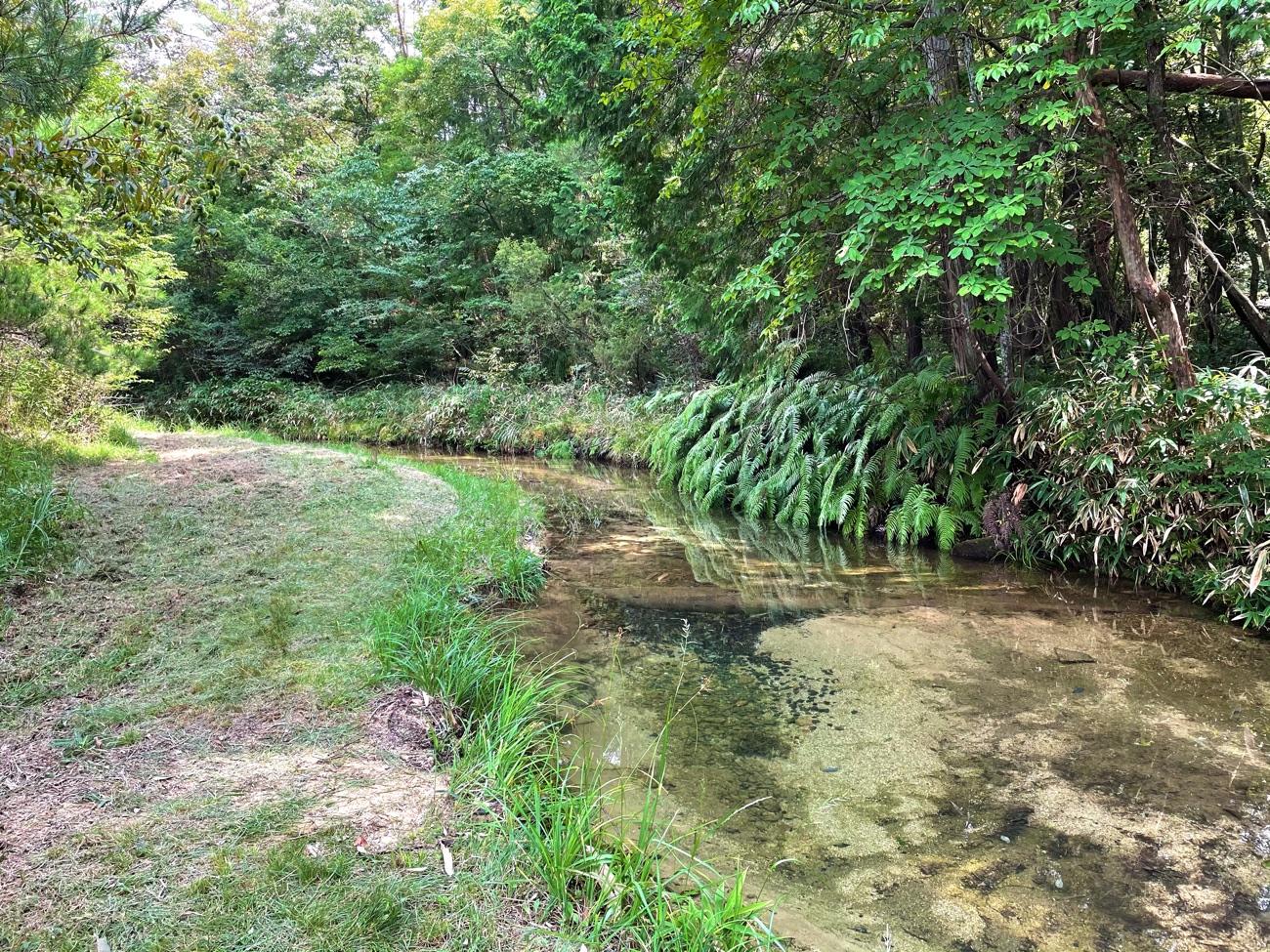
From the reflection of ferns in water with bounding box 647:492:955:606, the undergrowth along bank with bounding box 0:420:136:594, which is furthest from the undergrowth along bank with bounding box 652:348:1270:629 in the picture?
the undergrowth along bank with bounding box 0:420:136:594

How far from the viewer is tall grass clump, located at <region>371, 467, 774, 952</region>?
1926 mm

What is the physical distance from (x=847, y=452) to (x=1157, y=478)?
3110 millimetres

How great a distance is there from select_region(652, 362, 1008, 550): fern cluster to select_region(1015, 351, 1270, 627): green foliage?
0.68 meters

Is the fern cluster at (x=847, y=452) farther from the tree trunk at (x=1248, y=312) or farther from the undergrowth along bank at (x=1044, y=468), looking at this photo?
the tree trunk at (x=1248, y=312)

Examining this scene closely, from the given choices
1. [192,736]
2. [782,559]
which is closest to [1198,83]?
[782,559]

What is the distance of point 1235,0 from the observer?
3588 mm

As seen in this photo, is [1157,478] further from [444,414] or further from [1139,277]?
[444,414]

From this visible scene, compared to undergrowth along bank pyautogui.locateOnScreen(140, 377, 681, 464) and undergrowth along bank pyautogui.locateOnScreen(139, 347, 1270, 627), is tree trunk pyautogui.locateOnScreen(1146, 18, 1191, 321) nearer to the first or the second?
undergrowth along bank pyautogui.locateOnScreen(139, 347, 1270, 627)

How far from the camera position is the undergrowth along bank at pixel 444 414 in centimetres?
1400

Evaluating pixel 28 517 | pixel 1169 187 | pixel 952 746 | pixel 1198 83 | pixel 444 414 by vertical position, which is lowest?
pixel 952 746

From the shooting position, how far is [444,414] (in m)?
16.8

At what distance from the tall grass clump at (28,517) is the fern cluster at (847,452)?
640cm

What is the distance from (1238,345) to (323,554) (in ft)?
30.3

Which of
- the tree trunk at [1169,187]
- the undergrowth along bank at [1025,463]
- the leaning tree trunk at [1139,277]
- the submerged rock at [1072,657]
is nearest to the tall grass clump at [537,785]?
the submerged rock at [1072,657]
